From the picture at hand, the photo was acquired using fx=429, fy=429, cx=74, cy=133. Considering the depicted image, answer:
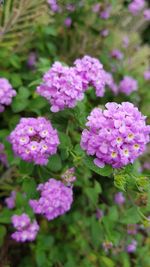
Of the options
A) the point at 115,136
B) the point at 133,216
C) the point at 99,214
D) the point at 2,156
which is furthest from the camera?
the point at 99,214

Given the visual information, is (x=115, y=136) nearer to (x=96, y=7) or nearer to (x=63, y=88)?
(x=63, y=88)

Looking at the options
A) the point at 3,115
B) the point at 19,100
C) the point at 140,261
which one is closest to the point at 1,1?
the point at 19,100

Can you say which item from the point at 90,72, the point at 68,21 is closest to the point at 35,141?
the point at 90,72

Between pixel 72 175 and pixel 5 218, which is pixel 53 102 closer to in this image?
pixel 72 175

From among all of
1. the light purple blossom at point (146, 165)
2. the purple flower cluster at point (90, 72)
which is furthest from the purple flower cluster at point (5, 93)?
the light purple blossom at point (146, 165)

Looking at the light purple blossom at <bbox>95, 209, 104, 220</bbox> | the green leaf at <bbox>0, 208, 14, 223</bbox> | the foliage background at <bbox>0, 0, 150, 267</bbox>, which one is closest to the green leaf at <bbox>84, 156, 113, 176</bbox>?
the foliage background at <bbox>0, 0, 150, 267</bbox>

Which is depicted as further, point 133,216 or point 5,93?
point 5,93

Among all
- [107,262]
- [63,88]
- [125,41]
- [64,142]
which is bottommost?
[107,262]

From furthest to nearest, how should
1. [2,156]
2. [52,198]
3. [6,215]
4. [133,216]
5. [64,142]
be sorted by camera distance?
[2,156] < [6,215] < [133,216] < [52,198] < [64,142]

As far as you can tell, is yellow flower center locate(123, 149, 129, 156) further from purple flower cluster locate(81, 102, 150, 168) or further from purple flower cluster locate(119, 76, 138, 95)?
purple flower cluster locate(119, 76, 138, 95)
